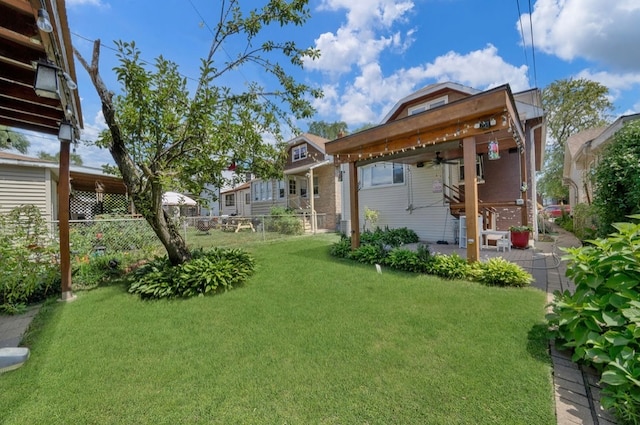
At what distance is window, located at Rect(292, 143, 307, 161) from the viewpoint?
17.2 m

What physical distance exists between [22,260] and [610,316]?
21.3ft

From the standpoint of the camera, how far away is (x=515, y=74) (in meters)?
8.96

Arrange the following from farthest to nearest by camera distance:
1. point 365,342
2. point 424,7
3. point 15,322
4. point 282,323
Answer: point 424,7 < point 15,322 < point 282,323 < point 365,342

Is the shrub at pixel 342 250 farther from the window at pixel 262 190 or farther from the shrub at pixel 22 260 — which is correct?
the window at pixel 262 190

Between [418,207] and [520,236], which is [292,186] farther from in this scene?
[520,236]

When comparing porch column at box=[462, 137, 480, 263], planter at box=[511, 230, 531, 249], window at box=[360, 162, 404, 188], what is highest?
window at box=[360, 162, 404, 188]

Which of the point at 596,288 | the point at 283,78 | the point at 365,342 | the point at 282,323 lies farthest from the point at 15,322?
the point at 596,288

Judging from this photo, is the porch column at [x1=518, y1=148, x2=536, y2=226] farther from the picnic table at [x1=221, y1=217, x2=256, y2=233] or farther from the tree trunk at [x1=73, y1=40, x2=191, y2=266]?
the picnic table at [x1=221, y1=217, x2=256, y2=233]

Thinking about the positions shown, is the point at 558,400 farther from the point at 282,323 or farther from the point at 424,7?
the point at 424,7

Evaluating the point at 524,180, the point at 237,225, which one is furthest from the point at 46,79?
the point at 237,225

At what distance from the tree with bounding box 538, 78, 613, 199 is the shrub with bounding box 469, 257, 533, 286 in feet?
76.0

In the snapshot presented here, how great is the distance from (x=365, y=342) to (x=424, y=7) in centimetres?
947

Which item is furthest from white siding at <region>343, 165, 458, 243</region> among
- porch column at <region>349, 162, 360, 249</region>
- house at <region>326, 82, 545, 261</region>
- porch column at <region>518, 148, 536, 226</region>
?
porch column at <region>349, 162, 360, 249</region>

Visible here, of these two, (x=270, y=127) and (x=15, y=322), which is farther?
(x=270, y=127)
